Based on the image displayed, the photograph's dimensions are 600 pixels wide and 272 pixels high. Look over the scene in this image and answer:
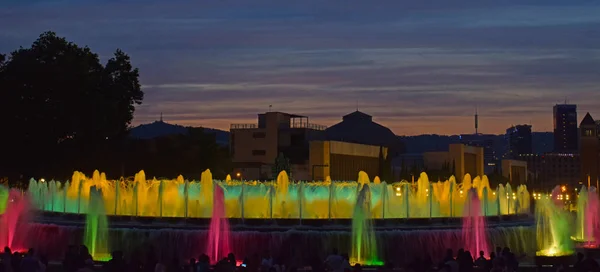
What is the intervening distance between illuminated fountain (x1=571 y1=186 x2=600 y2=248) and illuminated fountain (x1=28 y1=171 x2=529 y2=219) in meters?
2.32

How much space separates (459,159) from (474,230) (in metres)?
94.0

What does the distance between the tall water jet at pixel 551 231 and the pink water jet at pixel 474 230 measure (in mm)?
2053

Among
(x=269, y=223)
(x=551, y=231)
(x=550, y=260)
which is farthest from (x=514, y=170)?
(x=269, y=223)

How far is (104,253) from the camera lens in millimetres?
28031

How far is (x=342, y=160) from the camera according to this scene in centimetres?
9975

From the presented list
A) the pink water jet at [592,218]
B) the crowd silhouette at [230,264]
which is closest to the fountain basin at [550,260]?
the crowd silhouette at [230,264]

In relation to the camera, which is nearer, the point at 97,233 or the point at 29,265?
the point at 29,265

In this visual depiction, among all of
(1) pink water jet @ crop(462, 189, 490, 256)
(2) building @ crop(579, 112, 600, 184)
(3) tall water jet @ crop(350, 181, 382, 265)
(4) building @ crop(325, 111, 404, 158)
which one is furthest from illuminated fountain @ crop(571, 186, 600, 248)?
(2) building @ crop(579, 112, 600, 184)

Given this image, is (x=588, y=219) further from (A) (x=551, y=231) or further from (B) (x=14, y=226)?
(B) (x=14, y=226)

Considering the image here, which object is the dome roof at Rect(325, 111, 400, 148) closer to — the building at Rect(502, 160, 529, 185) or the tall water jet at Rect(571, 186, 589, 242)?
the building at Rect(502, 160, 529, 185)

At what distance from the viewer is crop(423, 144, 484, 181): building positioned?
122m

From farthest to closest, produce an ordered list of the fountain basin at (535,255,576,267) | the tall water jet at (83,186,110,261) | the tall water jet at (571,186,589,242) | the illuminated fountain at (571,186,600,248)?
the illuminated fountain at (571,186,600,248) → the tall water jet at (571,186,589,242) → the tall water jet at (83,186,110,261) → the fountain basin at (535,255,576,267)

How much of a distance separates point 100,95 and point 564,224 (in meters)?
34.2

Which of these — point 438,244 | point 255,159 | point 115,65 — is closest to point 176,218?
point 438,244
